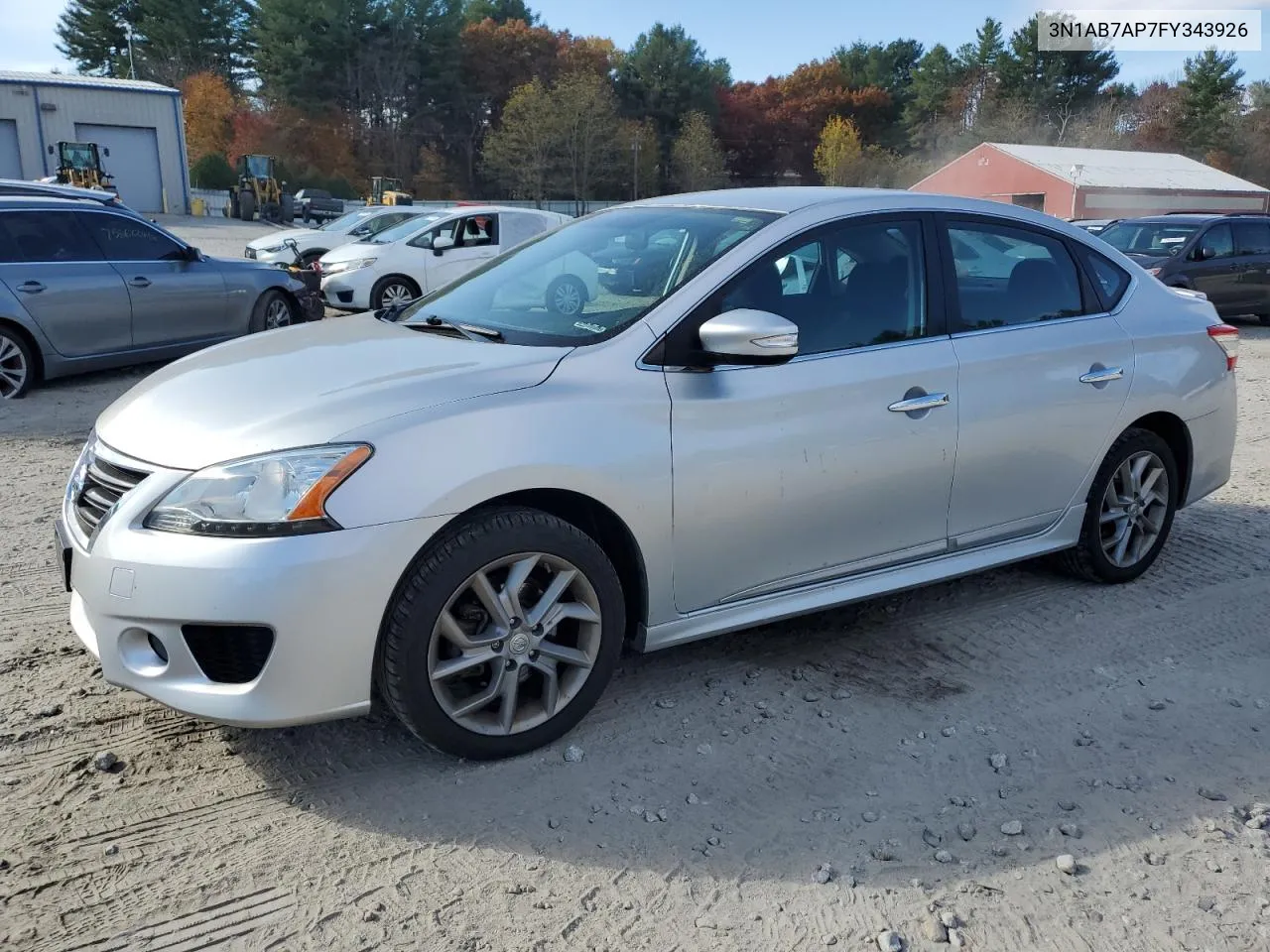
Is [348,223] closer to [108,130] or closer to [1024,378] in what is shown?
[1024,378]

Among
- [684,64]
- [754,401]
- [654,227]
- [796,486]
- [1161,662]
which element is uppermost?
[684,64]

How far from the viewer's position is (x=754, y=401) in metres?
3.45

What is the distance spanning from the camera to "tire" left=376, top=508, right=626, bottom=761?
9.57 feet

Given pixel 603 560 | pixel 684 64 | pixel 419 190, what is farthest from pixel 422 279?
pixel 684 64

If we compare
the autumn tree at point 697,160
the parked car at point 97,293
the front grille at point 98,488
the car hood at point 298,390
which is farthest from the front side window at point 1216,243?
the autumn tree at point 697,160

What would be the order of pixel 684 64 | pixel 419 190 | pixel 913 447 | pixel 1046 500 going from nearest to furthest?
1. pixel 913 447
2. pixel 1046 500
3. pixel 419 190
4. pixel 684 64

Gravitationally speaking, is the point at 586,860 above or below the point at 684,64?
below

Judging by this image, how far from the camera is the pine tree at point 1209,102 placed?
2773 inches

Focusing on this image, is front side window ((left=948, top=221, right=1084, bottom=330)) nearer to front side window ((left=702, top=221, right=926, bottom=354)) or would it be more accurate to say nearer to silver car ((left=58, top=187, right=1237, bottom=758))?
silver car ((left=58, top=187, right=1237, bottom=758))

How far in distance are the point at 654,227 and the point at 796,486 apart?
1.21 meters

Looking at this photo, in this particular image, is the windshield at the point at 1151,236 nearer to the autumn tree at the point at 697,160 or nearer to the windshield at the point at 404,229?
the windshield at the point at 404,229

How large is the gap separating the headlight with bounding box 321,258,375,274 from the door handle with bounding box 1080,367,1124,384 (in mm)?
11130

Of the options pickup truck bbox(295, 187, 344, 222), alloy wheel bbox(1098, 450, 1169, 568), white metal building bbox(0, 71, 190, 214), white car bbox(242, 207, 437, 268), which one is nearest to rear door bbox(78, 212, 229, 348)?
white car bbox(242, 207, 437, 268)

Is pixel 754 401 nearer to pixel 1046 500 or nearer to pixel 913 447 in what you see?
pixel 913 447
